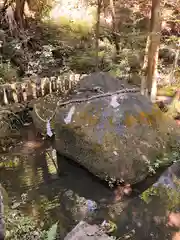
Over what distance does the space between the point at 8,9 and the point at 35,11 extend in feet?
6.72

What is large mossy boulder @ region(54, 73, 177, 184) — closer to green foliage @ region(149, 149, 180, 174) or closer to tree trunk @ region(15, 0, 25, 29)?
green foliage @ region(149, 149, 180, 174)

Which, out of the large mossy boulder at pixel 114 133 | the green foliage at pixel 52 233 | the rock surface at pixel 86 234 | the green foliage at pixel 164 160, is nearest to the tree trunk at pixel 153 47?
the large mossy boulder at pixel 114 133

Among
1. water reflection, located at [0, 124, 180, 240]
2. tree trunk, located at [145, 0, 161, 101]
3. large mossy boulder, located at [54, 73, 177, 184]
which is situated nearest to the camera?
water reflection, located at [0, 124, 180, 240]

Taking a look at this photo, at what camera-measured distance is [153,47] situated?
6.90m

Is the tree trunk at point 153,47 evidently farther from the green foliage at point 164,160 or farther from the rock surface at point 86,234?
the rock surface at point 86,234

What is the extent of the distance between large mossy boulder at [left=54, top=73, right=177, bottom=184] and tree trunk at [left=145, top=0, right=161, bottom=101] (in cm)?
108

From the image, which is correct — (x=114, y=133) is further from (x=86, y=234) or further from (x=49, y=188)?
(x=86, y=234)

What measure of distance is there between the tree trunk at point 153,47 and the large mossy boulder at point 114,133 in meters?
1.08

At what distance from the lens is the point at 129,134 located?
5.68 metres

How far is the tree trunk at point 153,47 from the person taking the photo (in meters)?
6.43

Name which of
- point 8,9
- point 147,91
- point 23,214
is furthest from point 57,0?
point 23,214

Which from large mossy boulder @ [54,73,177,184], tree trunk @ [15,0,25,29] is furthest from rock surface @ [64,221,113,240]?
tree trunk @ [15,0,25,29]

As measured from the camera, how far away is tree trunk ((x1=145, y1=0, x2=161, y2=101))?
6430 mm

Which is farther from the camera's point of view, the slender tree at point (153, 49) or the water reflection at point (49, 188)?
the slender tree at point (153, 49)
